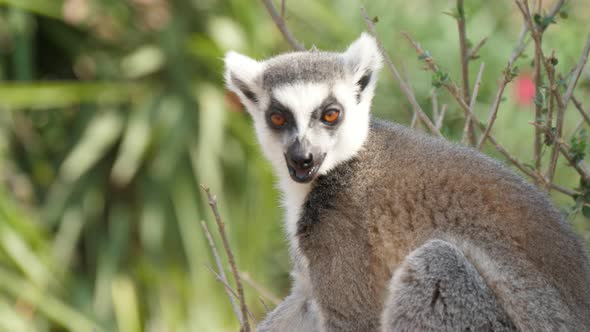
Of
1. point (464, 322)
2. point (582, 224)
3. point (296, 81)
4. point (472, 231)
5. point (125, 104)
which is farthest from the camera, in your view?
point (125, 104)

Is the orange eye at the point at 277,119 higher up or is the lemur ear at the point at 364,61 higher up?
the lemur ear at the point at 364,61

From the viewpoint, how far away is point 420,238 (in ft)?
10.4

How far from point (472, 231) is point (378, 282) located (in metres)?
0.41

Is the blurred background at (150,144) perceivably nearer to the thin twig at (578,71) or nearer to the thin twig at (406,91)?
the thin twig at (406,91)

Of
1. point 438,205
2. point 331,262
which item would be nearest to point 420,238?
point 438,205

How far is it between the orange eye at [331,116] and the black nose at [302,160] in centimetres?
22

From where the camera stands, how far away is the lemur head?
11.0 ft

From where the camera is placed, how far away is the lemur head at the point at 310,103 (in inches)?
132

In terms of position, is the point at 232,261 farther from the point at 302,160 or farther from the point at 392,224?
the point at 392,224

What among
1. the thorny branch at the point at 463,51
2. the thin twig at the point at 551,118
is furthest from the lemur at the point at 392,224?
the thorny branch at the point at 463,51

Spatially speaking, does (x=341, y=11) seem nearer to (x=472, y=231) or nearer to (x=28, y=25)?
(x=28, y=25)

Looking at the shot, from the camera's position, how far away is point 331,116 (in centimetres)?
344

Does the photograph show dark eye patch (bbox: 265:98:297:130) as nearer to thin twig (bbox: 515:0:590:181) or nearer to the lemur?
the lemur

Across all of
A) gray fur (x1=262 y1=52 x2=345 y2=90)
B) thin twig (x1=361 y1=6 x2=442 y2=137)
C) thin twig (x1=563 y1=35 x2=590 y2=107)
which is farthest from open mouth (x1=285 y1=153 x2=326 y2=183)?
thin twig (x1=563 y1=35 x2=590 y2=107)
